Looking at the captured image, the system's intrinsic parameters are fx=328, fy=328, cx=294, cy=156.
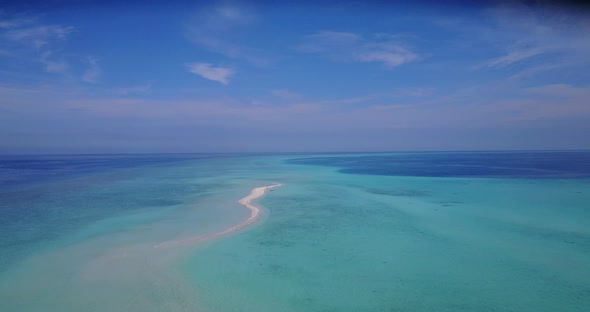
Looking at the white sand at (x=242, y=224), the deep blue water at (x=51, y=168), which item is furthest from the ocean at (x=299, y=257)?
the deep blue water at (x=51, y=168)

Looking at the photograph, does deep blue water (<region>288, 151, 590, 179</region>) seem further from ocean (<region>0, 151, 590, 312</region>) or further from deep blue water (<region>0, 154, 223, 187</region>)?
deep blue water (<region>0, 154, 223, 187</region>)

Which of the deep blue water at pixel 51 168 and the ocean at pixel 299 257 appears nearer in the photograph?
the ocean at pixel 299 257

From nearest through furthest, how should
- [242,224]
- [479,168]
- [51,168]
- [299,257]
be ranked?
[299,257] → [242,224] → [479,168] → [51,168]

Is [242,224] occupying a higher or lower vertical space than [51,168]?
lower

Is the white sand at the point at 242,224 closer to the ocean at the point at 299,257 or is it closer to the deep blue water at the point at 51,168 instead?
the ocean at the point at 299,257

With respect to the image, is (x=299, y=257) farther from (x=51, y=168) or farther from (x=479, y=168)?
(x=51, y=168)

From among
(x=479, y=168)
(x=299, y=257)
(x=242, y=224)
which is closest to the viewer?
(x=299, y=257)

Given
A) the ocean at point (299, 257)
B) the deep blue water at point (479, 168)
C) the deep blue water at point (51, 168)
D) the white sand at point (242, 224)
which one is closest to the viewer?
the ocean at point (299, 257)

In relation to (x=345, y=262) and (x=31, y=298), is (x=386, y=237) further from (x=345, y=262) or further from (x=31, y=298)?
(x=31, y=298)

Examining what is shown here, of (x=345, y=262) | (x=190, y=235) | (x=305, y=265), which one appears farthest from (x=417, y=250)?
(x=190, y=235)

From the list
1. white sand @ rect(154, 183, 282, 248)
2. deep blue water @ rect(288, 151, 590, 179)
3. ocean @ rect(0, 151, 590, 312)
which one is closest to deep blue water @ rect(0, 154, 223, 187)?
ocean @ rect(0, 151, 590, 312)

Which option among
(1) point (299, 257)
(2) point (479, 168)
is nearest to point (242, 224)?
(1) point (299, 257)
